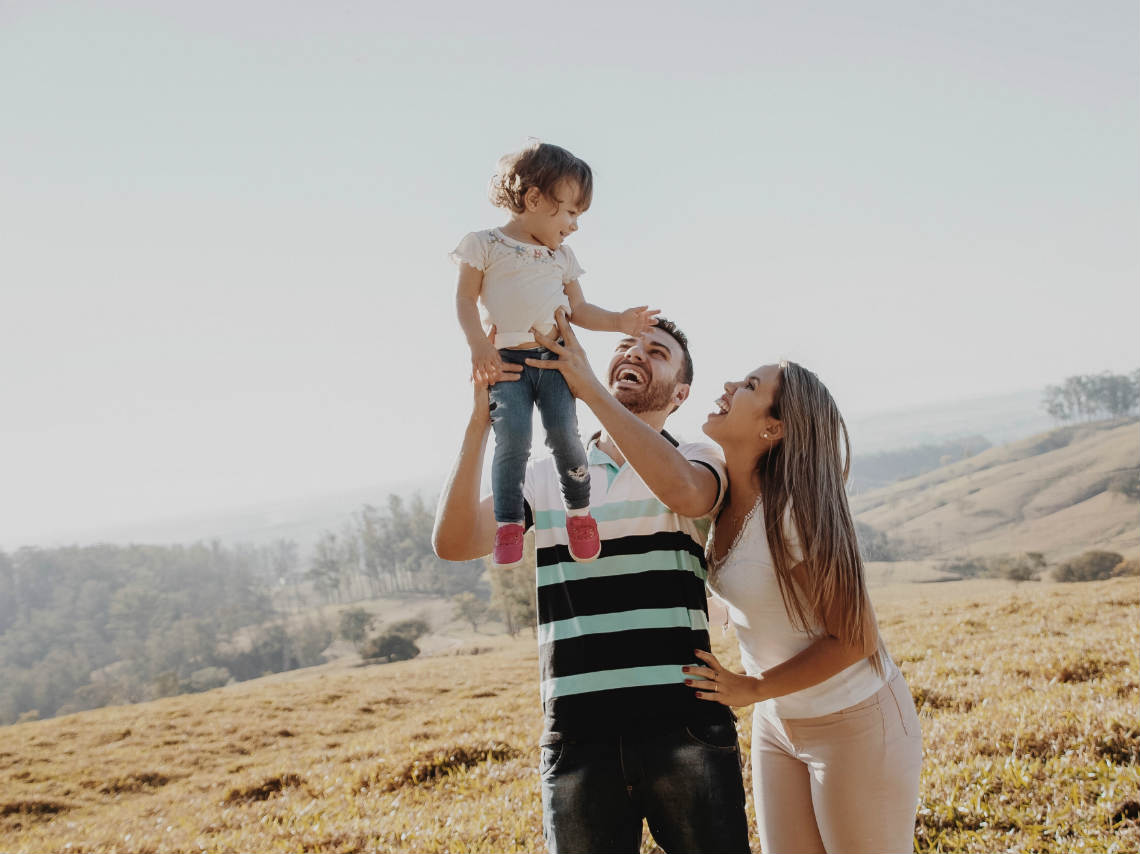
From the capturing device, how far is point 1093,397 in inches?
6097

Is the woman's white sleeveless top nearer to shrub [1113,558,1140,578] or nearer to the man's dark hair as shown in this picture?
the man's dark hair

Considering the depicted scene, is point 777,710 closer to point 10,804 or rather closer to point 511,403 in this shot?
point 511,403

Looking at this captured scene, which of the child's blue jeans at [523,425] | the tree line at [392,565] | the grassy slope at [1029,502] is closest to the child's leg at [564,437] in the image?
the child's blue jeans at [523,425]

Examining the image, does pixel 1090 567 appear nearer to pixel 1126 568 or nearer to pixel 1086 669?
pixel 1126 568

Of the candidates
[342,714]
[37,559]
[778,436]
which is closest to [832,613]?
[778,436]

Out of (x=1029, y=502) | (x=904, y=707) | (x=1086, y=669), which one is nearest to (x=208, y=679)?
(x=1086, y=669)

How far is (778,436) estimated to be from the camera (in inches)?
134

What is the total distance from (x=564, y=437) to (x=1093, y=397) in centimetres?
18245

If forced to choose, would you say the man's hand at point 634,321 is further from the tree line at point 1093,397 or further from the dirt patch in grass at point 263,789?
the tree line at point 1093,397

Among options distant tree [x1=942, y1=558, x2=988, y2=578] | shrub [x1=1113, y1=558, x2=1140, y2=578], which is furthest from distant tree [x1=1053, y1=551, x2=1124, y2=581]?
distant tree [x1=942, y1=558, x2=988, y2=578]

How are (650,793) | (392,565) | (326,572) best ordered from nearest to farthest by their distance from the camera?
(650,793), (326,572), (392,565)

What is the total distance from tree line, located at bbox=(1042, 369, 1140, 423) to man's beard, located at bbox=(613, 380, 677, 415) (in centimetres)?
17662

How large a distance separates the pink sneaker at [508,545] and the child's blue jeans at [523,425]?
46mm

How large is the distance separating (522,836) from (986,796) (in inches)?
151
